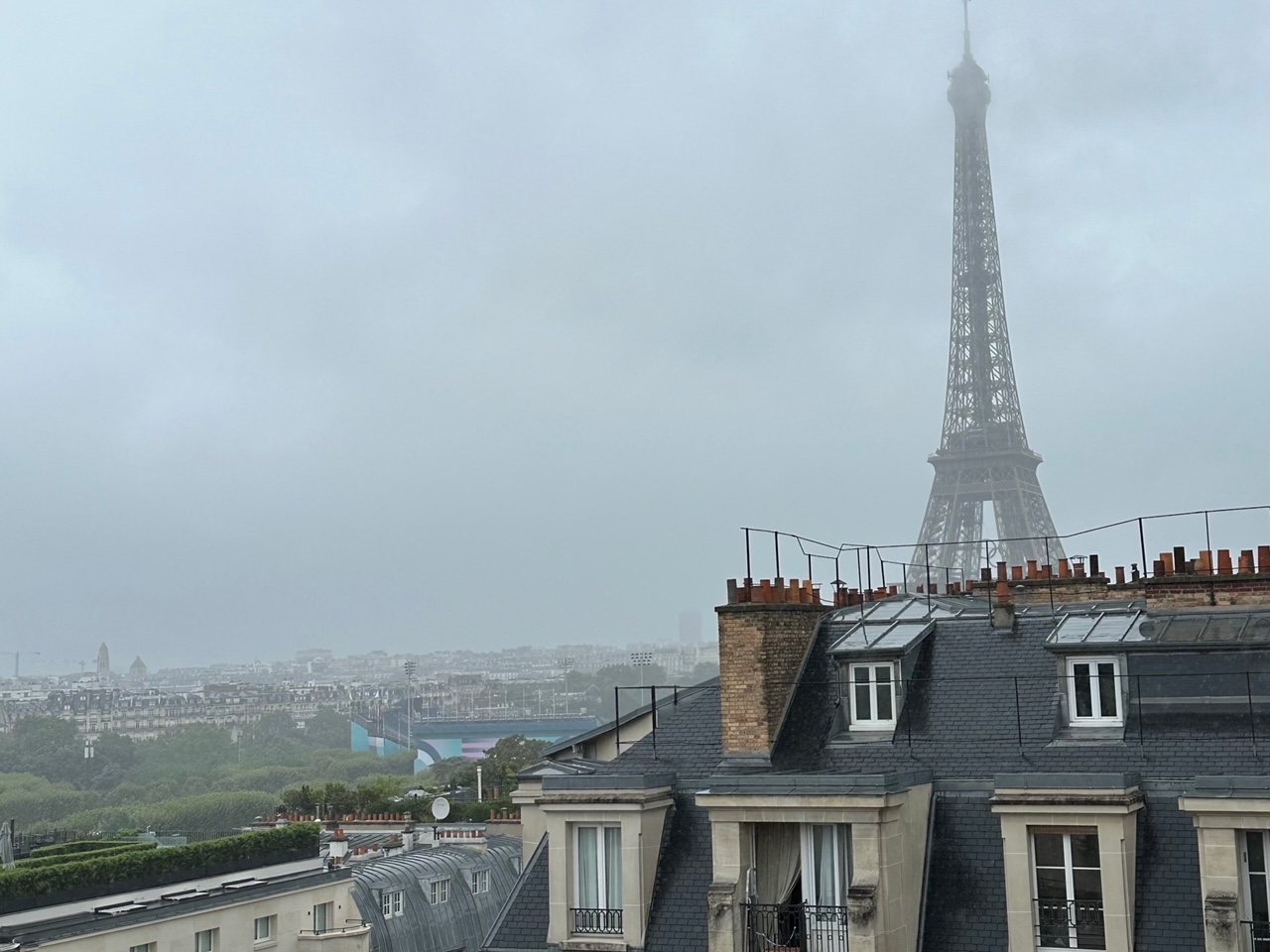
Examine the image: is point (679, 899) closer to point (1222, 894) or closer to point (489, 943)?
point (489, 943)

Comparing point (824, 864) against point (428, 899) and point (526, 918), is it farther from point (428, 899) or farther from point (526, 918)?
point (428, 899)

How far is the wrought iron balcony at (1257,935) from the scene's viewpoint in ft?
50.3

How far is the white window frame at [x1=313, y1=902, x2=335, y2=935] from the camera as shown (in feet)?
114

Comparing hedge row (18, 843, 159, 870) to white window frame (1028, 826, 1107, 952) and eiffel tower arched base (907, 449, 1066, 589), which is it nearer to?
white window frame (1028, 826, 1107, 952)

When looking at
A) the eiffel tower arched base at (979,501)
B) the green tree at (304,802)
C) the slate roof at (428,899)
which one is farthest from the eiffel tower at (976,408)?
the slate roof at (428,899)

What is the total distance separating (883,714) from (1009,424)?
127427 millimetres

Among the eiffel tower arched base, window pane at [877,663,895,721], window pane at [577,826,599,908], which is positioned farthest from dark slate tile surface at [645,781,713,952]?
the eiffel tower arched base

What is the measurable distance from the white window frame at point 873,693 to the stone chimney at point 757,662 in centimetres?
88

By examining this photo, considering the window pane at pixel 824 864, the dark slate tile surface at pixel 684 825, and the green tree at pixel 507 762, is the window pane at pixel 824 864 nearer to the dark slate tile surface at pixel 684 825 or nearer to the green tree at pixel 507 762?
the dark slate tile surface at pixel 684 825

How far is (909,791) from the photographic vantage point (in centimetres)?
1720

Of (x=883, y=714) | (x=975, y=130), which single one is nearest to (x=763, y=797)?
(x=883, y=714)

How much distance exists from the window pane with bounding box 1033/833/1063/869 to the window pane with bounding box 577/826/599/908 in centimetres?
557

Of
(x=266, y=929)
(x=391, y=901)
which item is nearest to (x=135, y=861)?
(x=266, y=929)

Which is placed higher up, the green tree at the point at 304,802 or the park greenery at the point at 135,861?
the park greenery at the point at 135,861
